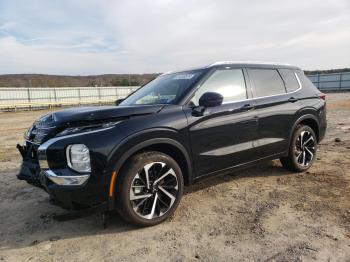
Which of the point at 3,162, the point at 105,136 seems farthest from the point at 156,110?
the point at 3,162

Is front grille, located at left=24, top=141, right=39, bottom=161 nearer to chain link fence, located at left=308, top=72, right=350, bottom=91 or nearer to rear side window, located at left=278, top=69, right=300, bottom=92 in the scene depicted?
rear side window, located at left=278, top=69, right=300, bottom=92

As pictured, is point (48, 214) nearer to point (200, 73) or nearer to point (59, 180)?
point (59, 180)

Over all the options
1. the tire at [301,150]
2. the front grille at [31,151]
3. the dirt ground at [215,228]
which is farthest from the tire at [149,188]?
the tire at [301,150]

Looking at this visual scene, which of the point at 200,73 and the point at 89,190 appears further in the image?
the point at 200,73

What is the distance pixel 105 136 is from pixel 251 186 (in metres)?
2.57

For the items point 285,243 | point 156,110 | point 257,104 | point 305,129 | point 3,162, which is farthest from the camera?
point 3,162

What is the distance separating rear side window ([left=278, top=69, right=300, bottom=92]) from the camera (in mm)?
5544

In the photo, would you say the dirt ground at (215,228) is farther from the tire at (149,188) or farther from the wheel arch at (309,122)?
the wheel arch at (309,122)

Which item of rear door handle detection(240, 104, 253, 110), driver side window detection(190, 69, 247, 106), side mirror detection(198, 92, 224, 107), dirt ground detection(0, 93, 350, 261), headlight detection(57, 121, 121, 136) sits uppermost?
driver side window detection(190, 69, 247, 106)

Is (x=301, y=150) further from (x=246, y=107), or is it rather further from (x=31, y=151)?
(x=31, y=151)

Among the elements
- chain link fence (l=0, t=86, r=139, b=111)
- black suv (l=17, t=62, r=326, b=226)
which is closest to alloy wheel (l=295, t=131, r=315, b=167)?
black suv (l=17, t=62, r=326, b=226)

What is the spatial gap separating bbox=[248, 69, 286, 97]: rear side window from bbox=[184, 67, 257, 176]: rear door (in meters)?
0.24

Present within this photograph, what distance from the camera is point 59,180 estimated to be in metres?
3.38

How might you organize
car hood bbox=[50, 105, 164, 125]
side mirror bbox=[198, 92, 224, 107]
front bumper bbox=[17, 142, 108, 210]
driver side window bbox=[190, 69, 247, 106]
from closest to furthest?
front bumper bbox=[17, 142, 108, 210]
car hood bbox=[50, 105, 164, 125]
side mirror bbox=[198, 92, 224, 107]
driver side window bbox=[190, 69, 247, 106]
